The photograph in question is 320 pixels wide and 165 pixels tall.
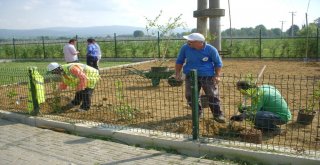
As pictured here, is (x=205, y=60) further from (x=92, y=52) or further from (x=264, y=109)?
(x=92, y=52)

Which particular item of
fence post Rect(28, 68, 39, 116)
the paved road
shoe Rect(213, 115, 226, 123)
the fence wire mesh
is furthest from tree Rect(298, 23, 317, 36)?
the paved road

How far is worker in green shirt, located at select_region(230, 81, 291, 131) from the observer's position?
5328 millimetres

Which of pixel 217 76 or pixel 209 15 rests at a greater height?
pixel 209 15

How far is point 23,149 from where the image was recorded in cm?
590

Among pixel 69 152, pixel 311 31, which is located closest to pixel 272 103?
pixel 69 152

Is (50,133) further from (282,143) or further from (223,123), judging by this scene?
(282,143)

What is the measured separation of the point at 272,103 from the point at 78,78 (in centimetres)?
365

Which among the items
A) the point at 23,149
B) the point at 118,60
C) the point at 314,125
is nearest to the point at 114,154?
the point at 23,149

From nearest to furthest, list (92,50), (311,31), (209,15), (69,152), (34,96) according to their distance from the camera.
Result: 1. (69,152)
2. (34,96)
3. (92,50)
4. (209,15)
5. (311,31)

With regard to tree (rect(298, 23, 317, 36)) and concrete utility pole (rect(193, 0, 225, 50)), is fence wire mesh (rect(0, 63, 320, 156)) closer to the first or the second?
concrete utility pole (rect(193, 0, 225, 50))

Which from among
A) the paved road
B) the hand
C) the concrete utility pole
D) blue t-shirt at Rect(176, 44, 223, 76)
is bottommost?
the paved road

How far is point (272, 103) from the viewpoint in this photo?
5.64 m

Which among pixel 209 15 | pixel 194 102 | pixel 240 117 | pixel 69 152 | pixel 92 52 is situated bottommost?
pixel 69 152

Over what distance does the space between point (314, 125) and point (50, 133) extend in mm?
4420
